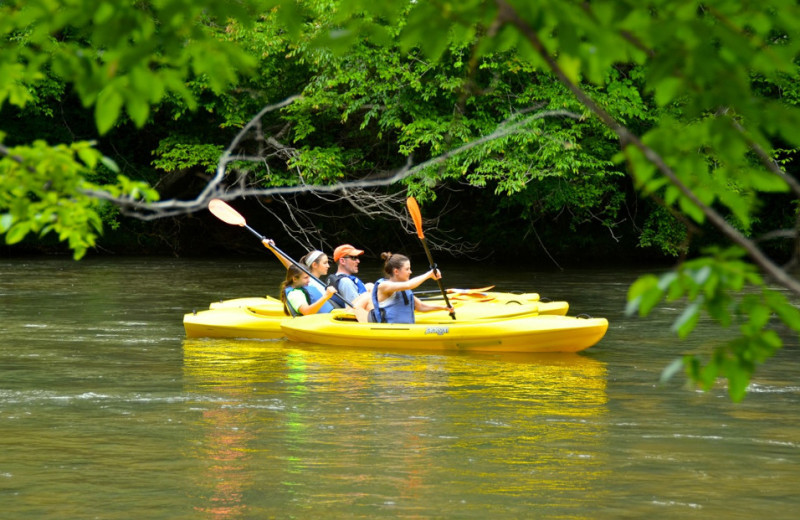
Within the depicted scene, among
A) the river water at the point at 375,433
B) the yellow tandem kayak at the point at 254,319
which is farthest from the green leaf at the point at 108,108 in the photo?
the yellow tandem kayak at the point at 254,319

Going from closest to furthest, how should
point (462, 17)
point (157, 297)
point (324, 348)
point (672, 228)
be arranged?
point (462, 17), point (324, 348), point (157, 297), point (672, 228)

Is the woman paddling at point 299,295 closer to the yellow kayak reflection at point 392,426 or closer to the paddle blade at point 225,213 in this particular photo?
the yellow kayak reflection at point 392,426

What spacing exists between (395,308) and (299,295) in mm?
1039

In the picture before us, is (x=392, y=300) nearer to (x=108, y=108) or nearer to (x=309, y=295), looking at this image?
(x=309, y=295)

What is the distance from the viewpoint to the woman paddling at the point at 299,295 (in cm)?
975

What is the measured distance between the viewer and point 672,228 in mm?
18047

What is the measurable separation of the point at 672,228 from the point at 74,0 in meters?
16.9

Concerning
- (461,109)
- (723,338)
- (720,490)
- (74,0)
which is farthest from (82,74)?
(461,109)

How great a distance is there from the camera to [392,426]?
6004 mm

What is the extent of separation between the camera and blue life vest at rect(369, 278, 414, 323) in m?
9.30

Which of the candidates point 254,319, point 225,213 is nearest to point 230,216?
point 225,213

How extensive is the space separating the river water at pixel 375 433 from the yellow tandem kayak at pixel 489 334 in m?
0.15

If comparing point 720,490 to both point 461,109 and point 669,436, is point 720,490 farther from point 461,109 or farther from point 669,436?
point 461,109

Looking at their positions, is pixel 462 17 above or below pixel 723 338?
above
